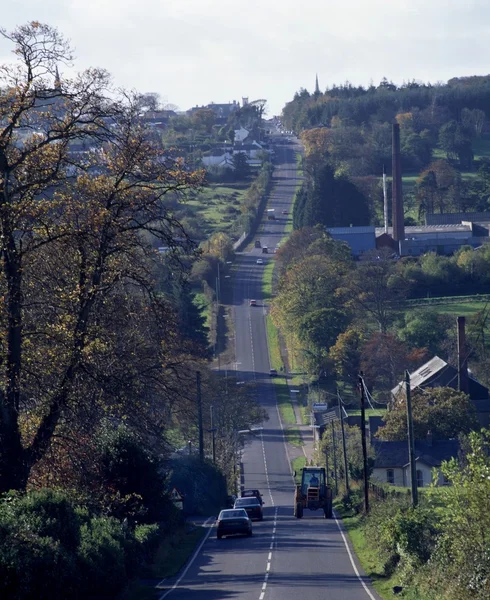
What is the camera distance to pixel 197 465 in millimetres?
39969

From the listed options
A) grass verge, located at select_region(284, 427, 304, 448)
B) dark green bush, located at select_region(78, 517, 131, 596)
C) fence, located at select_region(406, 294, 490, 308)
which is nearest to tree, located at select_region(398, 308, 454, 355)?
fence, located at select_region(406, 294, 490, 308)

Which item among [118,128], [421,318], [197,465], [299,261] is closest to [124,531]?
[118,128]

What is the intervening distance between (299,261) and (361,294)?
9.13m

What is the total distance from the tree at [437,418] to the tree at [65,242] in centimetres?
4629

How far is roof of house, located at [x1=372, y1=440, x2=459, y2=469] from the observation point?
58.6m

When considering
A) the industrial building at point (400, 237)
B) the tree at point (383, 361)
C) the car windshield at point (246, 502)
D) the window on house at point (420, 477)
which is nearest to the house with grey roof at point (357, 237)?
the industrial building at point (400, 237)

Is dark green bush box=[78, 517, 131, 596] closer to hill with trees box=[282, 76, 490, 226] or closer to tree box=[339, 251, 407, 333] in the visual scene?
tree box=[339, 251, 407, 333]

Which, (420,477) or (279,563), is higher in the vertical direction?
(279,563)

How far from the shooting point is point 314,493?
39219 mm

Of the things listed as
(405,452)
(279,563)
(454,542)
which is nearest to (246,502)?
(279,563)

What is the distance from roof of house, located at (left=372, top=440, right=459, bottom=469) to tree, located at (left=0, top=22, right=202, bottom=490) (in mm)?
43808

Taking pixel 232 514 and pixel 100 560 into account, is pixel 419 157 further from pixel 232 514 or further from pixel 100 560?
pixel 100 560

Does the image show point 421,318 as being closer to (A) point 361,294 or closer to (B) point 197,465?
(A) point 361,294

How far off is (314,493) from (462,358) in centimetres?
3017
